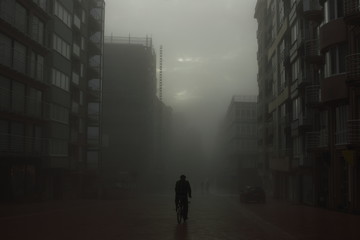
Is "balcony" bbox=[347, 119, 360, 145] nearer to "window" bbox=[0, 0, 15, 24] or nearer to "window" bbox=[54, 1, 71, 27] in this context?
"window" bbox=[0, 0, 15, 24]

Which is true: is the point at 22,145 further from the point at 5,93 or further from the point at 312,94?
the point at 312,94

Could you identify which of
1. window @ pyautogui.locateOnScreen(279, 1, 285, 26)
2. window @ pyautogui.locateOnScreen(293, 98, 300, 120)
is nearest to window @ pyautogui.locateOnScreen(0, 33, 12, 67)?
window @ pyautogui.locateOnScreen(293, 98, 300, 120)

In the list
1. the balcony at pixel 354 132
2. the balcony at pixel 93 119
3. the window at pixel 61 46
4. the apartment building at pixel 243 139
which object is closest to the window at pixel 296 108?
the balcony at pixel 354 132

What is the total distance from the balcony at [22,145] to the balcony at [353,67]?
23.2 m

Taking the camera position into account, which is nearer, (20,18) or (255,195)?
(20,18)

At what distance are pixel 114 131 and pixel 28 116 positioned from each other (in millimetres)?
44409

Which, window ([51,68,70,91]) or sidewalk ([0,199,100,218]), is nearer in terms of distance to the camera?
sidewalk ([0,199,100,218])

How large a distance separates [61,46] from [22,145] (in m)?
13.0

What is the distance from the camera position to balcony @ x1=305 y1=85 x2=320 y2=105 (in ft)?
123

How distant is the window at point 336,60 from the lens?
29750mm

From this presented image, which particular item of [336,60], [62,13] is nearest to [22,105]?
[62,13]

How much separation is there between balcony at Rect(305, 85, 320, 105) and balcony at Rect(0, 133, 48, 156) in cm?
2168

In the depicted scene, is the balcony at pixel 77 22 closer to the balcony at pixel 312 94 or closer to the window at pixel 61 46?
the window at pixel 61 46

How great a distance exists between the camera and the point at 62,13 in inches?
1924
